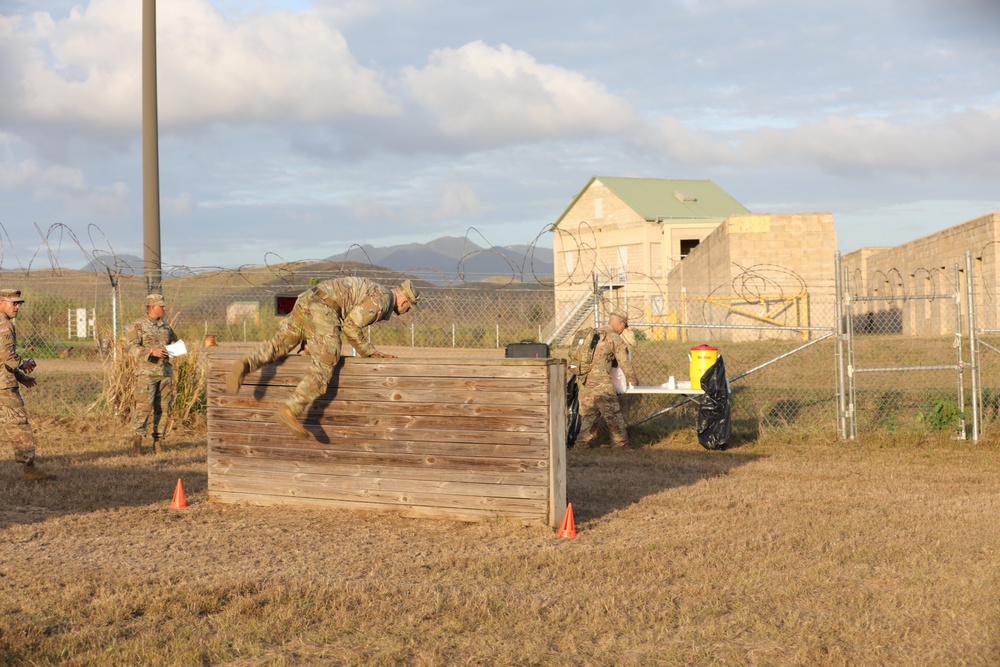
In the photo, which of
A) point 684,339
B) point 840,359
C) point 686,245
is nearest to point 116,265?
point 840,359

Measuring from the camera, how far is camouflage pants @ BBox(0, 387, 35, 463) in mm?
9586

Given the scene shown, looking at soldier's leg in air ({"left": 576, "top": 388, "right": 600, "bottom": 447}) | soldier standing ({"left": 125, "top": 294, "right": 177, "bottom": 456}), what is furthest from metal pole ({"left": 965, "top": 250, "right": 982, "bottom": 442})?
soldier standing ({"left": 125, "top": 294, "right": 177, "bottom": 456})

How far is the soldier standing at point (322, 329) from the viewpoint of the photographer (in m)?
7.95

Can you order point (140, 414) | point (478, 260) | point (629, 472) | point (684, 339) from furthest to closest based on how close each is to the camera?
point (684, 339) → point (478, 260) → point (140, 414) → point (629, 472)

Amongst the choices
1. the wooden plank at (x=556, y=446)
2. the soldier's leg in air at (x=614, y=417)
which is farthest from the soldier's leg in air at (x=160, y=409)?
the wooden plank at (x=556, y=446)

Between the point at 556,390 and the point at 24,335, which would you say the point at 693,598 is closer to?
the point at 556,390

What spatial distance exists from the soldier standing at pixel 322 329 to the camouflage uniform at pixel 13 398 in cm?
267

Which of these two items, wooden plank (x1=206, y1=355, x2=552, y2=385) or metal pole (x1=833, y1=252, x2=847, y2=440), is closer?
wooden plank (x1=206, y1=355, x2=552, y2=385)

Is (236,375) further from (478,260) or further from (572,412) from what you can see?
(478,260)

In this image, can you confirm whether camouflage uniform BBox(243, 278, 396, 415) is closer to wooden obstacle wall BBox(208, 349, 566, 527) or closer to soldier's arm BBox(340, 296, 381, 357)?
soldier's arm BBox(340, 296, 381, 357)

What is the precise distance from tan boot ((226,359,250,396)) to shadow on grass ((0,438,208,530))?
121 centimetres

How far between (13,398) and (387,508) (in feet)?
13.8

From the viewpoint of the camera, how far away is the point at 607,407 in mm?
12539

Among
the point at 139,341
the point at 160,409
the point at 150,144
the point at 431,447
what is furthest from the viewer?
the point at 150,144
